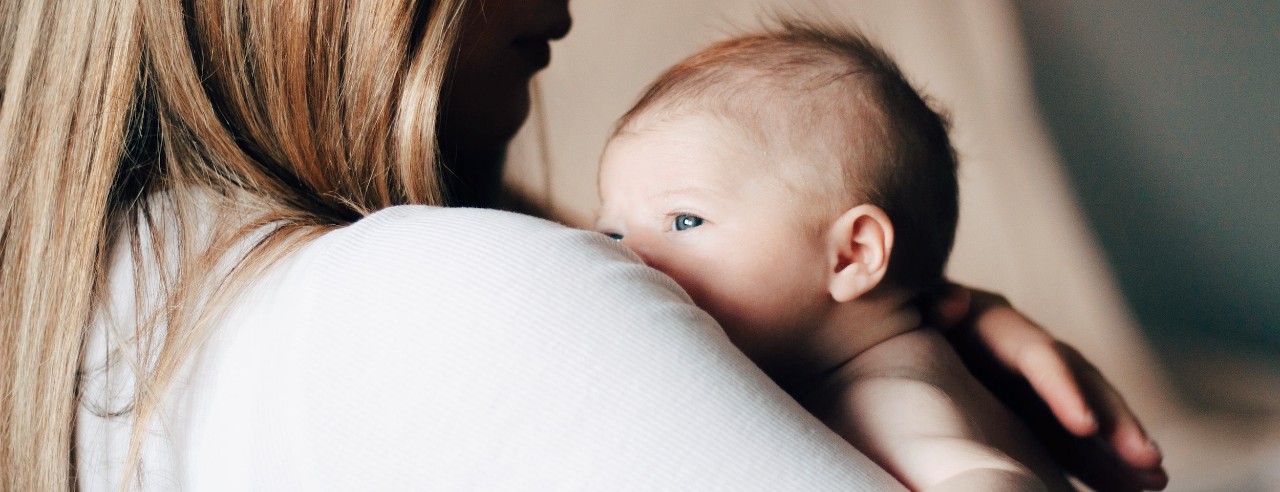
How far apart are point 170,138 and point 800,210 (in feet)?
1.53

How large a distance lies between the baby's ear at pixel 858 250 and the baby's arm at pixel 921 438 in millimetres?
79

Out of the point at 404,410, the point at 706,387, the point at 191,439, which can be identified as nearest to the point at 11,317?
the point at 191,439

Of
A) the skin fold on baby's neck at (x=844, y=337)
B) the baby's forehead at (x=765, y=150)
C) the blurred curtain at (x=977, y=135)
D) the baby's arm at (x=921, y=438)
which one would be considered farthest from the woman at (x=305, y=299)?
the blurred curtain at (x=977, y=135)

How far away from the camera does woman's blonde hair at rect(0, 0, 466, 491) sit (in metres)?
0.56

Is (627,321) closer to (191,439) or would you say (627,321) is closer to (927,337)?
(191,439)

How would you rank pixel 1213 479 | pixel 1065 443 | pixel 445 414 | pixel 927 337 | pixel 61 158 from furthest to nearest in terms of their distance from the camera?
pixel 1213 479 → pixel 1065 443 → pixel 927 337 → pixel 61 158 → pixel 445 414

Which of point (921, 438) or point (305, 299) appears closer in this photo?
point (305, 299)

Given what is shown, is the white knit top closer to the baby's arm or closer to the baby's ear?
the baby's arm

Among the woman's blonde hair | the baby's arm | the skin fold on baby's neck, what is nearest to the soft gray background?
the skin fold on baby's neck

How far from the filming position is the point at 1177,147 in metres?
1.98

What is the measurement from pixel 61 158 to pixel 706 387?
47cm

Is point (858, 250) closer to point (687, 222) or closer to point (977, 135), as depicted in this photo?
point (687, 222)

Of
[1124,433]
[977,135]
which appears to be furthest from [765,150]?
[977,135]

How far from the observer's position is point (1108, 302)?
83.6 inches
